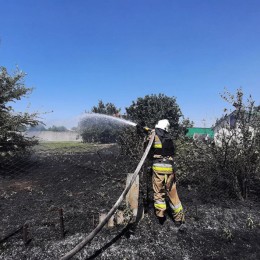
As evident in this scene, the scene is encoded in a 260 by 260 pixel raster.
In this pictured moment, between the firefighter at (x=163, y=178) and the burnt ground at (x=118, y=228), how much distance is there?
23cm

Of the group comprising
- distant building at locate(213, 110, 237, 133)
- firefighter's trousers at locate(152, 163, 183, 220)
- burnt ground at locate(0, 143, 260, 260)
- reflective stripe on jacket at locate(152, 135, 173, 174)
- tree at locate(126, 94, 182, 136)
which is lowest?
burnt ground at locate(0, 143, 260, 260)

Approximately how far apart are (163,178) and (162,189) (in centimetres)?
20

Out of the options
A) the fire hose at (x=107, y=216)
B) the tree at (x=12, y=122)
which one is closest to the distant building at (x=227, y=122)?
the fire hose at (x=107, y=216)

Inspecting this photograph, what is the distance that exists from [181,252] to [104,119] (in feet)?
11.3

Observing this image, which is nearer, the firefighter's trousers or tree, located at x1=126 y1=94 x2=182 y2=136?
the firefighter's trousers

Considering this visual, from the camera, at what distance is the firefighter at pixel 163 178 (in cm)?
474

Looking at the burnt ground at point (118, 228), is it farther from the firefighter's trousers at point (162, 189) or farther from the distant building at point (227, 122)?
the distant building at point (227, 122)

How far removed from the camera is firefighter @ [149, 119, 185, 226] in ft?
15.5

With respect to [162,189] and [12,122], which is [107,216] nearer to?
[162,189]

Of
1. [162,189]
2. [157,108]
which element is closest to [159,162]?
[162,189]

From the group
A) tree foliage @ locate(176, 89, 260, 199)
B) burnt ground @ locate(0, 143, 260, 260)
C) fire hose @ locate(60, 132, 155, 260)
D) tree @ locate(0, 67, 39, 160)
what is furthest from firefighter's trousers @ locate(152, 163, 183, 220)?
tree @ locate(0, 67, 39, 160)

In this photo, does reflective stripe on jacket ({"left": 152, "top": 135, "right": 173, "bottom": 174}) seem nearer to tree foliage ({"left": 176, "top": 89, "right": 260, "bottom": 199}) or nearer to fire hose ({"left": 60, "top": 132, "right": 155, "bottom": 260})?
fire hose ({"left": 60, "top": 132, "right": 155, "bottom": 260})

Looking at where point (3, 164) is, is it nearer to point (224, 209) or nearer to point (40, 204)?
point (40, 204)

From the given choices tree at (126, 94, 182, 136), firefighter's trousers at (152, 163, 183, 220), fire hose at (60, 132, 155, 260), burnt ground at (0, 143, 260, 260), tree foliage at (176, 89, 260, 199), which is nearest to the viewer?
fire hose at (60, 132, 155, 260)
